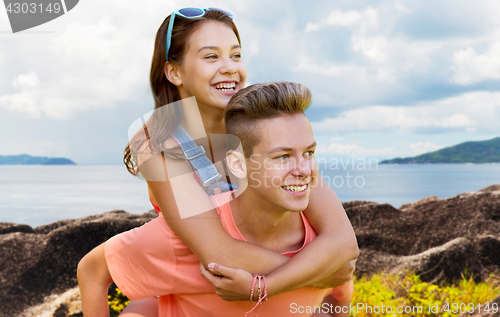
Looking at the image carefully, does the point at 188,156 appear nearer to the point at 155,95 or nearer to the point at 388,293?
the point at 155,95

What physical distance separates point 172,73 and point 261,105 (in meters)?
1.07

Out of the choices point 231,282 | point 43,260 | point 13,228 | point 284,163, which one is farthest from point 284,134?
point 13,228

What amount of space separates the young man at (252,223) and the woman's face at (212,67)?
0.43 metres

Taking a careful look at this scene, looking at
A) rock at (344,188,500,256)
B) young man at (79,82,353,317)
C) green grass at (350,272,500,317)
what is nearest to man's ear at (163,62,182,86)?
young man at (79,82,353,317)

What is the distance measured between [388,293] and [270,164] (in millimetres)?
3099

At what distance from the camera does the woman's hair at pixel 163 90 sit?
2.80 m

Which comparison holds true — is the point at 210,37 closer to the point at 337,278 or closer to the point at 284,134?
the point at 284,134

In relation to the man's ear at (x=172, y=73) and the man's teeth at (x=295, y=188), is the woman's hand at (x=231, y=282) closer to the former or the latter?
the man's teeth at (x=295, y=188)

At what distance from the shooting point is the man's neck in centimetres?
235

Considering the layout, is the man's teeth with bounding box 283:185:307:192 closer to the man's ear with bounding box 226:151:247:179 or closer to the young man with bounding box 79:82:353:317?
the young man with bounding box 79:82:353:317

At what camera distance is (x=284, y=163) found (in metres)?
2.16

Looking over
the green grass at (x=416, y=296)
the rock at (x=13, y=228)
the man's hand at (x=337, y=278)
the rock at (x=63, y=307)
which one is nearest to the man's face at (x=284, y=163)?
the man's hand at (x=337, y=278)

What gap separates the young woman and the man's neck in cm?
14

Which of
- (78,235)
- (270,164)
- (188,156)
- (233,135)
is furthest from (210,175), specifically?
(78,235)
